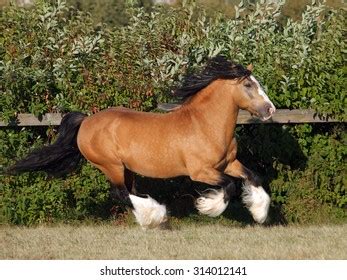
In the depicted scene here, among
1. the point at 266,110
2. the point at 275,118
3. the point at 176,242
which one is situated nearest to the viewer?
the point at 176,242

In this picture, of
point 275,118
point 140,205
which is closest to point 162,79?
point 275,118

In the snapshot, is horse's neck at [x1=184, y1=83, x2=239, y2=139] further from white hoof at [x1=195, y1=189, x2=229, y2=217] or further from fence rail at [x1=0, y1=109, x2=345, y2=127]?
fence rail at [x1=0, y1=109, x2=345, y2=127]

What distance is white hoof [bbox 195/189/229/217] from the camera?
9.59m

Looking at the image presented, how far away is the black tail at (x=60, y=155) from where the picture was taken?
10414 mm

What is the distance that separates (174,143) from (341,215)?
8.24 ft

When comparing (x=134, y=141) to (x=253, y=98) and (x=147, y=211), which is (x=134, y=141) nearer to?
(x=147, y=211)

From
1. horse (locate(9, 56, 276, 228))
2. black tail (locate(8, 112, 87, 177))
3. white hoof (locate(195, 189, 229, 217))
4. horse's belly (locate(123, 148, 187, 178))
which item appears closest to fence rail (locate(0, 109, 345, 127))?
black tail (locate(8, 112, 87, 177))

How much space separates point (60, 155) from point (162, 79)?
143 cm

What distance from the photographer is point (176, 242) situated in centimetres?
942

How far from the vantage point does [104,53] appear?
10.9 metres

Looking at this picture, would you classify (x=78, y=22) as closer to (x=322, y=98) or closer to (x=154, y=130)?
(x=154, y=130)

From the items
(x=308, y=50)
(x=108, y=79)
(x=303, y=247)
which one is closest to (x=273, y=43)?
(x=308, y=50)

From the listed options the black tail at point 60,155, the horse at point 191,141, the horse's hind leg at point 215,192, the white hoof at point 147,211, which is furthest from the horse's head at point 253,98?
the black tail at point 60,155

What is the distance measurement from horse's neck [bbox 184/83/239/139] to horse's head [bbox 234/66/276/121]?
162mm
